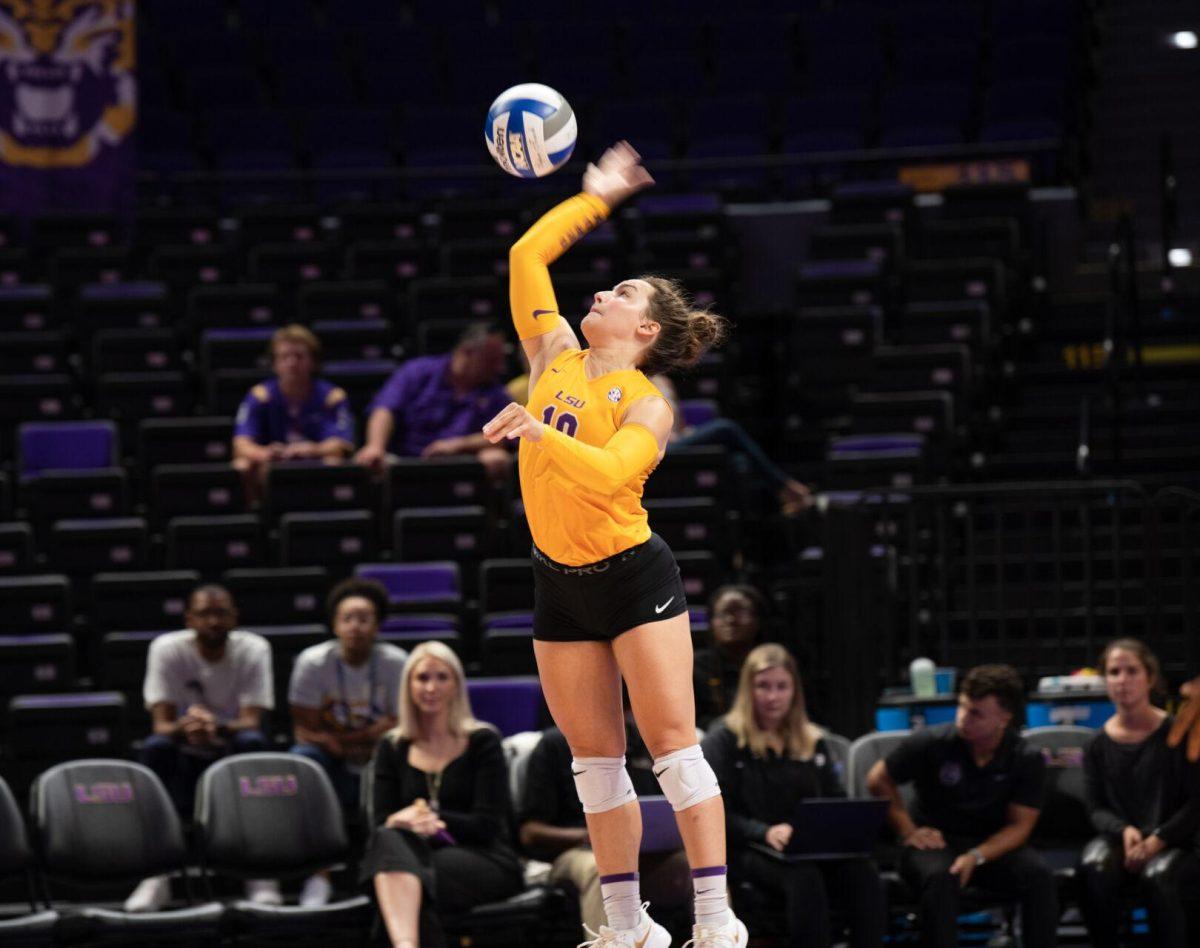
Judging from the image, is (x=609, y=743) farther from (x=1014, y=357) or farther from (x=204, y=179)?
(x=204, y=179)

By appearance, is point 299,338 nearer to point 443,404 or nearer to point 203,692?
point 443,404

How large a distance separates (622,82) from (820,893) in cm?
963

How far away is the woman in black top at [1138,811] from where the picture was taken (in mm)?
7148

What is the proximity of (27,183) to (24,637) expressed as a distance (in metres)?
5.26

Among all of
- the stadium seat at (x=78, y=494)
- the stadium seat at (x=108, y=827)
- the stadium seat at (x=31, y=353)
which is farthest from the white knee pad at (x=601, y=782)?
the stadium seat at (x=31, y=353)

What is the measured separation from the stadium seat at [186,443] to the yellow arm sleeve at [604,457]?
611 cm

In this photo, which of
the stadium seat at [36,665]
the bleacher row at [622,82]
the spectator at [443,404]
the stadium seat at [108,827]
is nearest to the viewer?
the stadium seat at [108,827]

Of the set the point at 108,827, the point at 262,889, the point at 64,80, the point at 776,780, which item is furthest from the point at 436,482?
the point at 64,80

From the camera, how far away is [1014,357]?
12195 millimetres

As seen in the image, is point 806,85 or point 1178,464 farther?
point 806,85

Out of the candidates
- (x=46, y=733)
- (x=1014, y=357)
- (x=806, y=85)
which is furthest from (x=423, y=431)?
(x=806, y=85)

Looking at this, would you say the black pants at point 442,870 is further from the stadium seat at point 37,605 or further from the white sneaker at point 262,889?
the stadium seat at point 37,605

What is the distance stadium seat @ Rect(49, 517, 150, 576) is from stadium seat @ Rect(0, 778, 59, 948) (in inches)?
83.1

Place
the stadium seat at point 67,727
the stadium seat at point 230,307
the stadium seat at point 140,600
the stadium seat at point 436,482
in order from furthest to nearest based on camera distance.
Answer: the stadium seat at point 230,307 → the stadium seat at point 436,482 → the stadium seat at point 140,600 → the stadium seat at point 67,727
